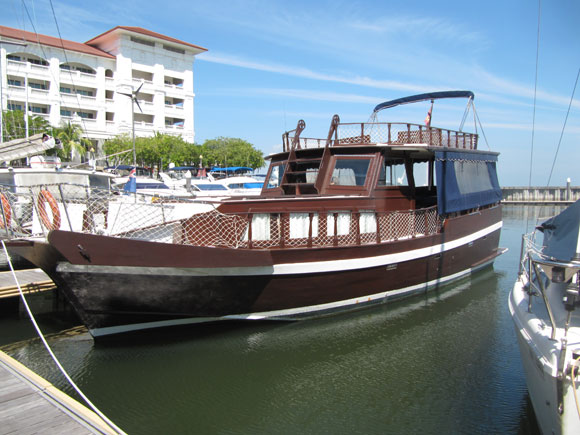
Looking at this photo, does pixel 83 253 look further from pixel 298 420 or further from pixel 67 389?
pixel 298 420

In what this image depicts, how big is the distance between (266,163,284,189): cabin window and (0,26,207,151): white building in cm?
2937

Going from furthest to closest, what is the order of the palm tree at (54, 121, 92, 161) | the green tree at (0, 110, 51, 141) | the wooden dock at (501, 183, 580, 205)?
the wooden dock at (501, 183, 580, 205) → the palm tree at (54, 121, 92, 161) → the green tree at (0, 110, 51, 141)

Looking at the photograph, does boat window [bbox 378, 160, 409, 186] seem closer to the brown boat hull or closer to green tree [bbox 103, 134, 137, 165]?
the brown boat hull

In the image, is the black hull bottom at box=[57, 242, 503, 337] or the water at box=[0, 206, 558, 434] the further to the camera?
the black hull bottom at box=[57, 242, 503, 337]

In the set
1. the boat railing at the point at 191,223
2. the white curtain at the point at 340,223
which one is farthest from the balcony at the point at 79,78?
the white curtain at the point at 340,223

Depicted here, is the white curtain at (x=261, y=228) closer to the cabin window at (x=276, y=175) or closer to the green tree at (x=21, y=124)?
the cabin window at (x=276, y=175)

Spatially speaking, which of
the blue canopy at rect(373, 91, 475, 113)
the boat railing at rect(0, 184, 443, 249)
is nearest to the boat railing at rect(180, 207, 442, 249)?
the boat railing at rect(0, 184, 443, 249)

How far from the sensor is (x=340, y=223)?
30.2 ft

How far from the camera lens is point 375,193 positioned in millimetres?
10148

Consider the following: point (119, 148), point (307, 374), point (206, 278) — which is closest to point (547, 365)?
point (307, 374)

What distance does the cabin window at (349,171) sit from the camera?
1038 centimetres

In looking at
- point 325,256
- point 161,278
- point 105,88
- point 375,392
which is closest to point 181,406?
point 161,278

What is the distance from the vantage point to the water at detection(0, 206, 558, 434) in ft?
18.3

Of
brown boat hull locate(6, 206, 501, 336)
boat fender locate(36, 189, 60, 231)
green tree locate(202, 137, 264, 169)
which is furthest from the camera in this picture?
green tree locate(202, 137, 264, 169)
